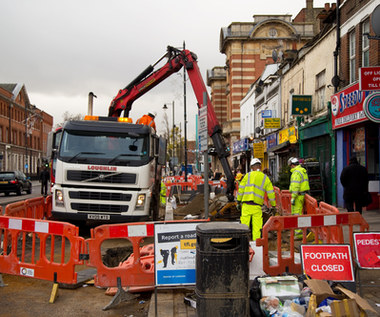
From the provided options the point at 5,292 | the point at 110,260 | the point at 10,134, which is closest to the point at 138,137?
the point at 110,260

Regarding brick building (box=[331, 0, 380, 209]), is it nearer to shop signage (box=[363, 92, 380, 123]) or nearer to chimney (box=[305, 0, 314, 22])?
shop signage (box=[363, 92, 380, 123])

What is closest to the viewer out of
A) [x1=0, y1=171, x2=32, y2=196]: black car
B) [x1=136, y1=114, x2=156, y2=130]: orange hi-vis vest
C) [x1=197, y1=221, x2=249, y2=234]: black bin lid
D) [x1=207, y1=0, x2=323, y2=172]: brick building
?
[x1=197, y1=221, x2=249, y2=234]: black bin lid

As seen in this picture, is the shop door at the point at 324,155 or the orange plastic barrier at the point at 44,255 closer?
the orange plastic barrier at the point at 44,255

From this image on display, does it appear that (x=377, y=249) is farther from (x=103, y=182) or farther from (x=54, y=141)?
(x=54, y=141)

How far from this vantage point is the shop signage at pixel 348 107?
603 inches

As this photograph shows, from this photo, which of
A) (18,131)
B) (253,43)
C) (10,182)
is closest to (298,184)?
(10,182)

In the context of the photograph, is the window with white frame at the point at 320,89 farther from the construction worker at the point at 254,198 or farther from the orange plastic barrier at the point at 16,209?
the orange plastic barrier at the point at 16,209

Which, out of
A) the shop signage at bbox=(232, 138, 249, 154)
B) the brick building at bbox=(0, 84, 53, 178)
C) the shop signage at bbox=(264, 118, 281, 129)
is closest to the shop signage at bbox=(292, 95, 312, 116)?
the shop signage at bbox=(264, 118, 281, 129)

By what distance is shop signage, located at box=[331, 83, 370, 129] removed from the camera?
15.3 metres

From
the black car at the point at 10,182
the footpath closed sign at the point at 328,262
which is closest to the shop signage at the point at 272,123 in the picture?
the black car at the point at 10,182

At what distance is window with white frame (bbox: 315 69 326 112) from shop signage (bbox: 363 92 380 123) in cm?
788

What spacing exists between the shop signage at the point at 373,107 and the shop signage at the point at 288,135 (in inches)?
457

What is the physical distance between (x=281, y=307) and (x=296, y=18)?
175 feet

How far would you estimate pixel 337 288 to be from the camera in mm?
5125
